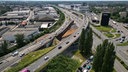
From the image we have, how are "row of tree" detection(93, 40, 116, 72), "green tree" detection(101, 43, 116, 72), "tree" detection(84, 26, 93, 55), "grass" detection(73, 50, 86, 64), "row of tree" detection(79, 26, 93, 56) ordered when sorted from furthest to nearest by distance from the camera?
1. "row of tree" detection(79, 26, 93, 56)
2. "tree" detection(84, 26, 93, 55)
3. "grass" detection(73, 50, 86, 64)
4. "row of tree" detection(93, 40, 116, 72)
5. "green tree" detection(101, 43, 116, 72)

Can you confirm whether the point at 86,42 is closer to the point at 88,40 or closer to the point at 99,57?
the point at 88,40

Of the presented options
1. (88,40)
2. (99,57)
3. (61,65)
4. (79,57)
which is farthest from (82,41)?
(99,57)

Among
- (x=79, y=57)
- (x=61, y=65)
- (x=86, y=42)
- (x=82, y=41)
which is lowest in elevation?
(x=79, y=57)

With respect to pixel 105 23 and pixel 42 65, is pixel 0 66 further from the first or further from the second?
pixel 105 23

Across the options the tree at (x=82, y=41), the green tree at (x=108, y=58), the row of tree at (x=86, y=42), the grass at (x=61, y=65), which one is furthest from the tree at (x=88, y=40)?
the green tree at (x=108, y=58)

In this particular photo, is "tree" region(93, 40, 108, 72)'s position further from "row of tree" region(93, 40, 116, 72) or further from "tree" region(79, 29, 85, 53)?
"tree" region(79, 29, 85, 53)

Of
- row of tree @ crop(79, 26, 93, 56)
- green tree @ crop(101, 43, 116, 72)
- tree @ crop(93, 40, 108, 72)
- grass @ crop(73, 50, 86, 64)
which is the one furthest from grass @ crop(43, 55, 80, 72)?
green tree @ crop(101, 43, 116, 72)

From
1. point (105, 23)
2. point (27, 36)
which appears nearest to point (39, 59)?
point (27, 36)
